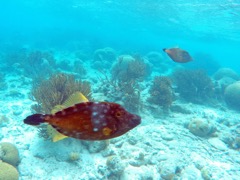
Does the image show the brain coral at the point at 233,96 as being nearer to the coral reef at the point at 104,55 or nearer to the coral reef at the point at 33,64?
the coral reef at the point at 104,55

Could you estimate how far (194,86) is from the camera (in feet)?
43.9

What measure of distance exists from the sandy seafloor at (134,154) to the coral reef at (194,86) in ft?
13.0

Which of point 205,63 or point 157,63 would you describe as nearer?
point 157,63

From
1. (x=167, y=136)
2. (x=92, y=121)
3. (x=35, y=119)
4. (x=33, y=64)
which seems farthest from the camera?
(x=33, y=64)

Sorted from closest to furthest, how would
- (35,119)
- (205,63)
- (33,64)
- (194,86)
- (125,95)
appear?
(35,119)
(125,95)
(194,86)
(33,64)
(205,63)

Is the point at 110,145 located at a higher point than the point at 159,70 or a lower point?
higher

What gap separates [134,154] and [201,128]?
3.72 metres


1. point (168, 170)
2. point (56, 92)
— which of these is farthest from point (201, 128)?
point (56, 92)

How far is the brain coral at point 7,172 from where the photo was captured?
15.6ft

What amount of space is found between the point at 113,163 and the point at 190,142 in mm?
3841

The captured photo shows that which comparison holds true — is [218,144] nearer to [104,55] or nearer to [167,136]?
[167,136]

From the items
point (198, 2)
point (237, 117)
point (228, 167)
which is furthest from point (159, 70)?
point (228, 167)

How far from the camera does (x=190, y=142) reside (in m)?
8.01

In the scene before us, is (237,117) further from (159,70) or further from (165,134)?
(159,70)
